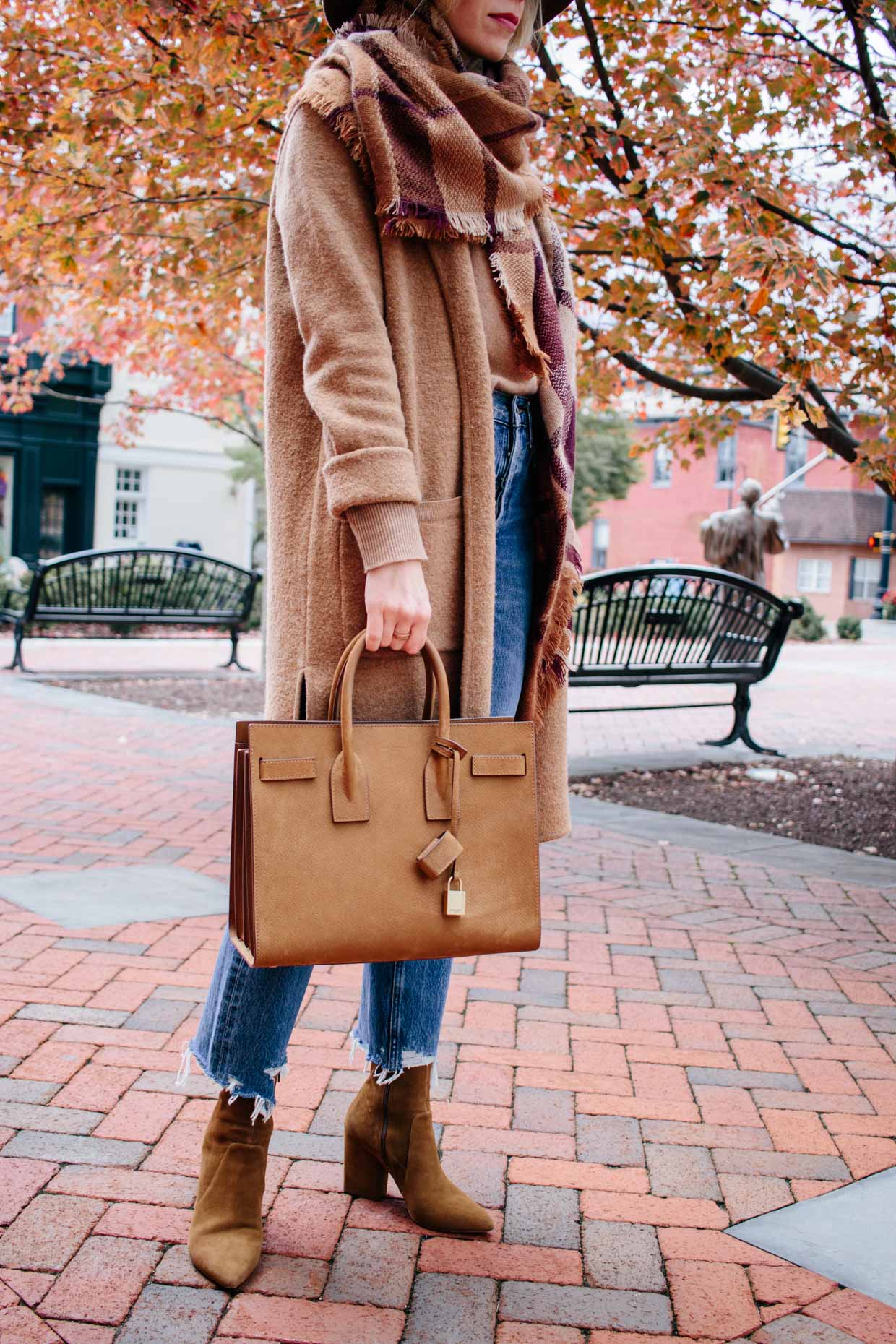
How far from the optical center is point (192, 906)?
4074 mm

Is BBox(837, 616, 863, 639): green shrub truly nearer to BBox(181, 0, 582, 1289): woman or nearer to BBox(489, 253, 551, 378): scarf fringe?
BBox(181, 0, 582, 1289): woman

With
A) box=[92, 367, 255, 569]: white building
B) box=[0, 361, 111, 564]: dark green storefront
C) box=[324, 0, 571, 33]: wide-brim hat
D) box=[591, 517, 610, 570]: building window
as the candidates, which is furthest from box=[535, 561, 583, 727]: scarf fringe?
box=[591, 517, 610, 570]: building window

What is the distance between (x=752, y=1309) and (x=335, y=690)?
3.73ft

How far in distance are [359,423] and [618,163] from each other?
407 centimetres

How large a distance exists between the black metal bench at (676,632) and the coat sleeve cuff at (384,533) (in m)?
4.86

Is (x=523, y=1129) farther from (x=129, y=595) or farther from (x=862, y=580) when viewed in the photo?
(x=862, y=580)

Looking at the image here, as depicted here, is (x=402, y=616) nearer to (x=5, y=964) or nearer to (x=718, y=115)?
(x=5, y=964)

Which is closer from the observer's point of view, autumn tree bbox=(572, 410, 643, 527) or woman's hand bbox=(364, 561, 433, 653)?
woman's hand bbox=(364, 561, 433, 653)

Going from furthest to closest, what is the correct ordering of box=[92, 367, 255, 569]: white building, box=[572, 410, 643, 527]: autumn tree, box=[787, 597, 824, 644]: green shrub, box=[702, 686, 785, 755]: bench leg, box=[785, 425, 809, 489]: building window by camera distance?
1. box=[785, 425, 809, 489]: building window
2. box=[572, 410, 643, 527]: autumn tree
3. box=[92, 367, 255, 569]: white building
4. box=[787, 597, 824, 644]: green shrub
5. box=[702, 686, 785, 755]: bench leg

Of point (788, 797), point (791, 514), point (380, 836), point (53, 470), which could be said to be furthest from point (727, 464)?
point (380, 836)

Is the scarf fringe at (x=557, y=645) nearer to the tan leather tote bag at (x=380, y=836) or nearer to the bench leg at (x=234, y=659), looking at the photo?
the tan leather tote bag at (x=380, y=836)

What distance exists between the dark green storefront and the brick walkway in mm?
22372

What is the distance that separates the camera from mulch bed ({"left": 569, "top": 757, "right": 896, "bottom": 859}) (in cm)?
577

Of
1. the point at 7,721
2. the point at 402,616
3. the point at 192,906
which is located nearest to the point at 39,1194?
the point at 402,616
